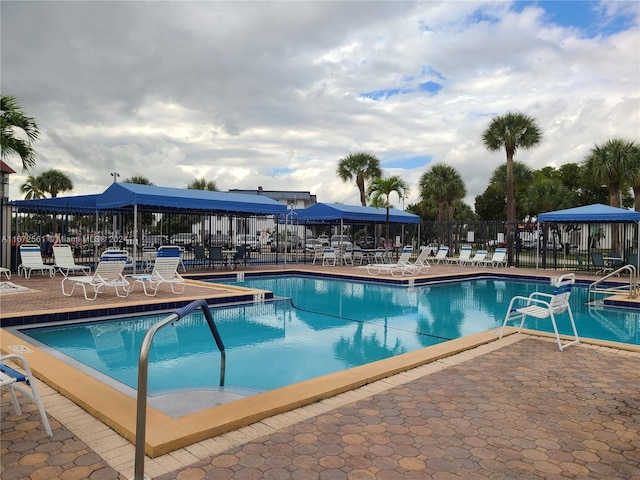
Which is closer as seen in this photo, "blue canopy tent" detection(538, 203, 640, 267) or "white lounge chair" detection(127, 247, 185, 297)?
"white lounge chair" detection(127, 247, 185, 297)

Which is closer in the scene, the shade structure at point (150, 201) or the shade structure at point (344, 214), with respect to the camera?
the shade structure at point (150, 201)

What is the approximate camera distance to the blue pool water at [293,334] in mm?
5305

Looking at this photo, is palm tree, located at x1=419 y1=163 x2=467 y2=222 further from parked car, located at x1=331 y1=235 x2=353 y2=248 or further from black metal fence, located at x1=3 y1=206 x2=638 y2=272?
parked car, located at x1=331 y1=235 x2=353 y2=248

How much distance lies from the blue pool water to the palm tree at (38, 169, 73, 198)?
3558 centimetres

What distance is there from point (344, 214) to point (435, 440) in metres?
15.3

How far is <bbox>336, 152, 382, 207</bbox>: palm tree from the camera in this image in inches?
1277

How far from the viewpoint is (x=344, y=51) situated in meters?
12.5

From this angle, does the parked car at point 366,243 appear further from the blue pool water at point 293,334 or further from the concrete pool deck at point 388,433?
the concrete pool deck at point 388,433

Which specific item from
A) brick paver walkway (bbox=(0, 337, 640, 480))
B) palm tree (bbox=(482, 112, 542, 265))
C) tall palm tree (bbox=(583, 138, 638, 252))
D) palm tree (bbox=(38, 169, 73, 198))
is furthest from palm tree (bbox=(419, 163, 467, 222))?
brick paver walkway (bbox=(0, 337, 640, 480))

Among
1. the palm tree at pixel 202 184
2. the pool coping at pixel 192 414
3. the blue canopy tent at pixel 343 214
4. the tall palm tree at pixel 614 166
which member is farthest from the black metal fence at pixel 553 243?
the palm tree at pixel 202 184

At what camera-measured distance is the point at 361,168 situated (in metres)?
32.5

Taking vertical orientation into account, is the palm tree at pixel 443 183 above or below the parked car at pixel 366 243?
above

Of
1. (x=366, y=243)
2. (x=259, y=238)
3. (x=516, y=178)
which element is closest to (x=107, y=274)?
(x=259, y=238)

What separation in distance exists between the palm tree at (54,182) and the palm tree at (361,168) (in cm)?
2428
